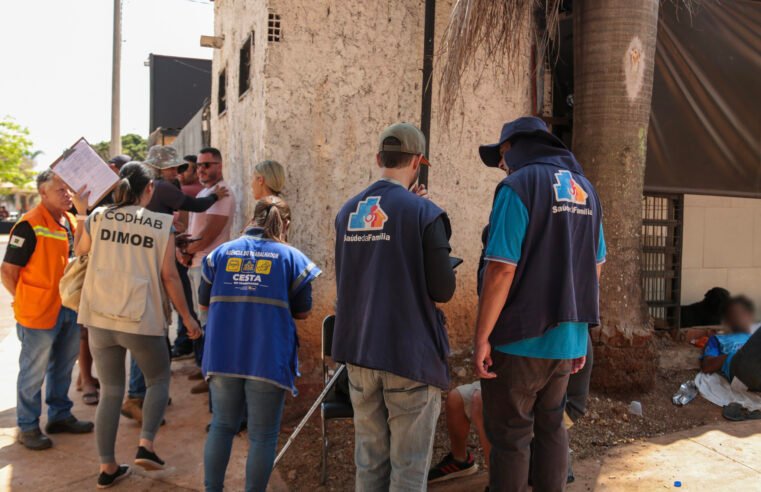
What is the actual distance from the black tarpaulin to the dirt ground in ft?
6.19

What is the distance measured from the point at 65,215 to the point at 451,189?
292 cm

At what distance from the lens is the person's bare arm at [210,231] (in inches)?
192

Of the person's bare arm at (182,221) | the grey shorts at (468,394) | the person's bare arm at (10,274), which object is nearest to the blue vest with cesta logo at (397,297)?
the grey shorts at (468,394)

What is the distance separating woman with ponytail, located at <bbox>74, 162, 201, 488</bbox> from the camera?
3.39 m

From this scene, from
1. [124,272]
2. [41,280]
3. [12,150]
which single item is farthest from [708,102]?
[12,150]

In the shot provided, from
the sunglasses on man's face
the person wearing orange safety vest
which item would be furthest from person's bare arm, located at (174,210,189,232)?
the person wearing orange safety vest

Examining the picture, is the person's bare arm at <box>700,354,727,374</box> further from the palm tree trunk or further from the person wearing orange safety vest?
the person wearing orange safety vest

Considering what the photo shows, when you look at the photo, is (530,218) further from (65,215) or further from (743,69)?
(743,69)

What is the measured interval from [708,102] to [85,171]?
5100 mm

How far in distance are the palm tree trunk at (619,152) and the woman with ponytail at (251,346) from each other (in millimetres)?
2566

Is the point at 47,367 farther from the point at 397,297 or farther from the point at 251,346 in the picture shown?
the point at 397,297

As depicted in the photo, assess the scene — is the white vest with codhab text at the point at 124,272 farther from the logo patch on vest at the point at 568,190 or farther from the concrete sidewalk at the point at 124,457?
the logo patch on vest at the point at 568,190

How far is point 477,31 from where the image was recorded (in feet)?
13.2

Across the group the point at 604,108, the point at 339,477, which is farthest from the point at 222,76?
the point at 339,477
